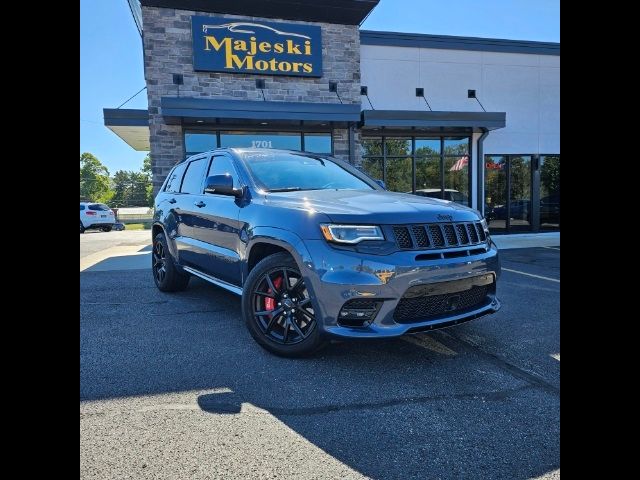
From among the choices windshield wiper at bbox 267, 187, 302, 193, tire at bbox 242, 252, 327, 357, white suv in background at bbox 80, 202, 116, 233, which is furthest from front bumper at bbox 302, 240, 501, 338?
white suv in background at bbox 80, 202, 116, 233

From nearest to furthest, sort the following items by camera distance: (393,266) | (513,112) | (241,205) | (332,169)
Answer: (393,266), (241,205), (332,169), (513,112)

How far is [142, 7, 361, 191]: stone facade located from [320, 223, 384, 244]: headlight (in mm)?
9281

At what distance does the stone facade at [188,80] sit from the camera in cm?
1100

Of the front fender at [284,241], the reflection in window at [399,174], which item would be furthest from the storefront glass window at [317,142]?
the front fender at [284,241]

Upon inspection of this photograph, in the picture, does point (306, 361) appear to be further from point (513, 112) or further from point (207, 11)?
point (513, 112)

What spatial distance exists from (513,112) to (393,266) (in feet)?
42.9

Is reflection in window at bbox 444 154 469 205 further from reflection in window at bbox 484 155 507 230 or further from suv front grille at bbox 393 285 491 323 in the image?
suv front grille at bbox 393 285 491 323

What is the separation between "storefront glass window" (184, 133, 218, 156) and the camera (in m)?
11.4
